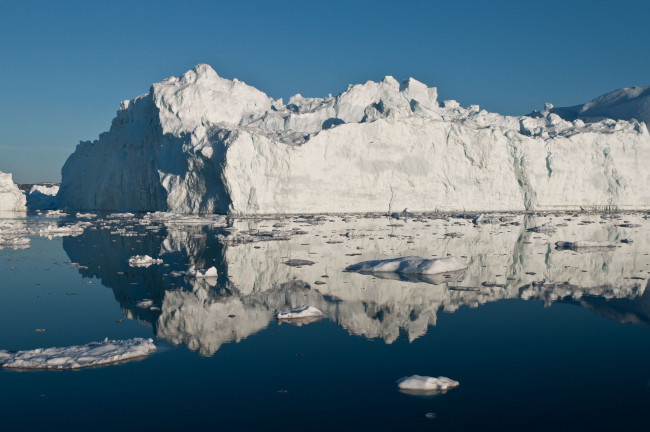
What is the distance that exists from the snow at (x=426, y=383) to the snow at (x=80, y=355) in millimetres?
2842

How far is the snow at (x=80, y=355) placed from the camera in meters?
5.25

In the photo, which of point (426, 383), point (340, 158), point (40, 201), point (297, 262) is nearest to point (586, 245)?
point (297, 262)

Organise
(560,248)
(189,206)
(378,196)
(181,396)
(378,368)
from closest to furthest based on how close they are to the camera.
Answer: (181,396)
(378,368)
(560,248)
(189,206)
(378,196)

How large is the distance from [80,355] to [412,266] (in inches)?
263

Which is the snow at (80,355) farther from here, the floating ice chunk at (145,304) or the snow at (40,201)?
→ the snow at (40,201)

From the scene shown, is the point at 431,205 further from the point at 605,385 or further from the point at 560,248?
the point at 605,385

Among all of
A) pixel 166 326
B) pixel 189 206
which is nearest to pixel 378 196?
pixel 189 206

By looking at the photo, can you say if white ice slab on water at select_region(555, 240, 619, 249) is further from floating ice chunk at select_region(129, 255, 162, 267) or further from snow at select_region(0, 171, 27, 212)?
snow at select_region(0, 171, 27, 212)

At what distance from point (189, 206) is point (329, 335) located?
2820 cm

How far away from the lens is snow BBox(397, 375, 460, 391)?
4645 millimetres

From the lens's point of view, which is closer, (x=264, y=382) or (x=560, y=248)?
(x=264, y=382)

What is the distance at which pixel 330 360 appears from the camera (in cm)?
541

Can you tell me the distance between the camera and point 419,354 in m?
5.58

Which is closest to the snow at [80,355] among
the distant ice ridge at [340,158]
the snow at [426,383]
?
the snow at [426,383]
